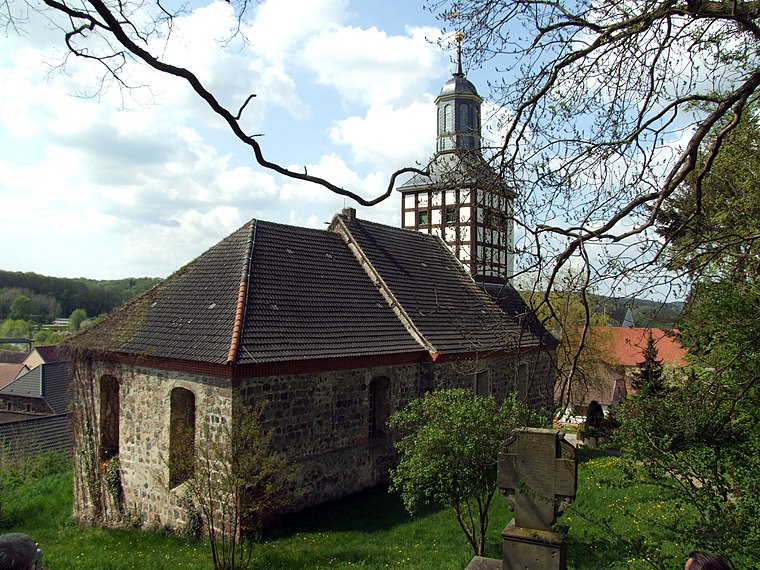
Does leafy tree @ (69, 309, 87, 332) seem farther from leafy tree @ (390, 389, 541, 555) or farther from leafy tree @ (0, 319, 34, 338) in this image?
leafy tree @ (390, 389, 541, 555)

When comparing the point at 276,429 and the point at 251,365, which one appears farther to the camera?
the point at 276,429

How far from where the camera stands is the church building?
11625 mm

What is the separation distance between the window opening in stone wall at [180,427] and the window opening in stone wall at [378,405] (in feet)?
14.4

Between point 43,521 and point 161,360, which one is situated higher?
point 161,360

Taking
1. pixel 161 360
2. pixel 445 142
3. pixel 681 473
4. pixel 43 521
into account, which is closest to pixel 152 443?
pixel 161 360

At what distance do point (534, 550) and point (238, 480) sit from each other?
5.10 m

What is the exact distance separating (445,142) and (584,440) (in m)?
13.3

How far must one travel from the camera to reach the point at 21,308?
101438 millimetres

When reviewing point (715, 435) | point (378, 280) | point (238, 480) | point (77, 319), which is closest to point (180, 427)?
point (238, 480)

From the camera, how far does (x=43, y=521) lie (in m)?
14.7

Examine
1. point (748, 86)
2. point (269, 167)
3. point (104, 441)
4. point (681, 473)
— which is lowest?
point (104, 441)

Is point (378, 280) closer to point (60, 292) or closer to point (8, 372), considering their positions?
point (8, 372)

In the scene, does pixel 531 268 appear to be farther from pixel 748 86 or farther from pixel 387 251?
pixel 387 251

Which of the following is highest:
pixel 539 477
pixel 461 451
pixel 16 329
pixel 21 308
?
pixel 21 308
